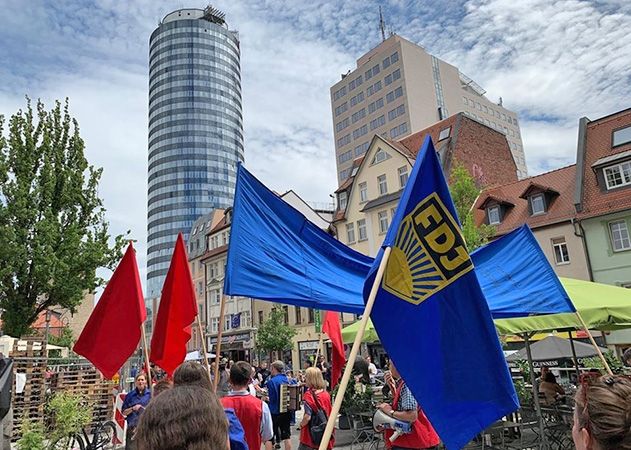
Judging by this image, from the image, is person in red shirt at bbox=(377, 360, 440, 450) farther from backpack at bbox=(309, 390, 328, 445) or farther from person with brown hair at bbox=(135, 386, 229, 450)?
person with brown hair at bbox=(135, 386, 229, 450)

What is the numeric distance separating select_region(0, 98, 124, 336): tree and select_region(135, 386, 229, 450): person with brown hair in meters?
16.5

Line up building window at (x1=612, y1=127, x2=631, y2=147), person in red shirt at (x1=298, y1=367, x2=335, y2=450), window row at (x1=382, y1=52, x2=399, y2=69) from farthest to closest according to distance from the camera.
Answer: window row at (x1=382, y1=52, x2=399, y2=69) < building window at (x1=612, y1=127, x2=631, y2=147) < person in red shirt at (x1=298, y1=367, x2=335, y2=450)

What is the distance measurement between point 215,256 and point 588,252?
38.7 metres

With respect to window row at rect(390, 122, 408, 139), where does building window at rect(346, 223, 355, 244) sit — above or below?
below

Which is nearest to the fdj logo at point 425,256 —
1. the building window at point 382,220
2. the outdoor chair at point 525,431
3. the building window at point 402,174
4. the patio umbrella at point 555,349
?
the outdoor chair at point 525,431

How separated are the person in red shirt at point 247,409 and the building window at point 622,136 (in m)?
27.9

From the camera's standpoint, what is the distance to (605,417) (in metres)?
2.27

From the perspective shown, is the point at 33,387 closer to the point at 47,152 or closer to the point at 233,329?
the point at 47,152

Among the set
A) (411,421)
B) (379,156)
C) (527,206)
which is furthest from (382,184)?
(411,421)

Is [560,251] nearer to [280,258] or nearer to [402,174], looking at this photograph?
[402,174]

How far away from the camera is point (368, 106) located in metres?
82.7

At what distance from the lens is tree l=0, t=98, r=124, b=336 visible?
16.5m

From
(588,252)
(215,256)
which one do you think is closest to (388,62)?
(215,256)

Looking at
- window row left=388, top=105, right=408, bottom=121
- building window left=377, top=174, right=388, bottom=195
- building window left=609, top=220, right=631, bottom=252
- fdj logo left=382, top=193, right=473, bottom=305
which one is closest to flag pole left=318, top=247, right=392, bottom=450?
fdj logo left=382, top=193, right=473, bottom=305
